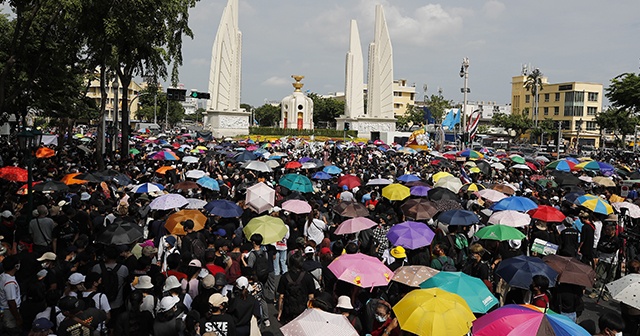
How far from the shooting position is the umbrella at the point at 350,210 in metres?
9.90

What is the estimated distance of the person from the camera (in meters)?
5.34

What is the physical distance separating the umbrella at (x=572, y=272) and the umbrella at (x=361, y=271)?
2.22 m

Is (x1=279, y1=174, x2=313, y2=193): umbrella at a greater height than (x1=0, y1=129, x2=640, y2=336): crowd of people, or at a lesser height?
greater

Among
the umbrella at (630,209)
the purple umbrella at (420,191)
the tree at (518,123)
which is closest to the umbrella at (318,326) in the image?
the purple umbrella at (420,191)

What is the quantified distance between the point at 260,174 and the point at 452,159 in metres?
11.6

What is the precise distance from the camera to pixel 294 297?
6965 mm

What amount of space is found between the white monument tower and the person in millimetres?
53409

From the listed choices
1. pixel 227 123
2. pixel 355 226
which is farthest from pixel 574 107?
pixel 355 226

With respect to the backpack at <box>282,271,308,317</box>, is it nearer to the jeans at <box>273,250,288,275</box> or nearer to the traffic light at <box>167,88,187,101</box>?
the jeans at <box>273,250,288,275</box>

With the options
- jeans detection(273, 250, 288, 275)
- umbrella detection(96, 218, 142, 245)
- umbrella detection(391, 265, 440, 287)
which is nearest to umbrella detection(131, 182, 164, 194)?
umbrella detection(96, 218, 142, 245)

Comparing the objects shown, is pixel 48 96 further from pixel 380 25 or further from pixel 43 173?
pixel 380 25

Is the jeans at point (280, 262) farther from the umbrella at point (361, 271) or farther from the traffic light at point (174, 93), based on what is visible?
the traffic light at point (174, 93)

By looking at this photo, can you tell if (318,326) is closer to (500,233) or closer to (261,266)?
(261,266)

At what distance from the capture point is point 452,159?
26234mm
